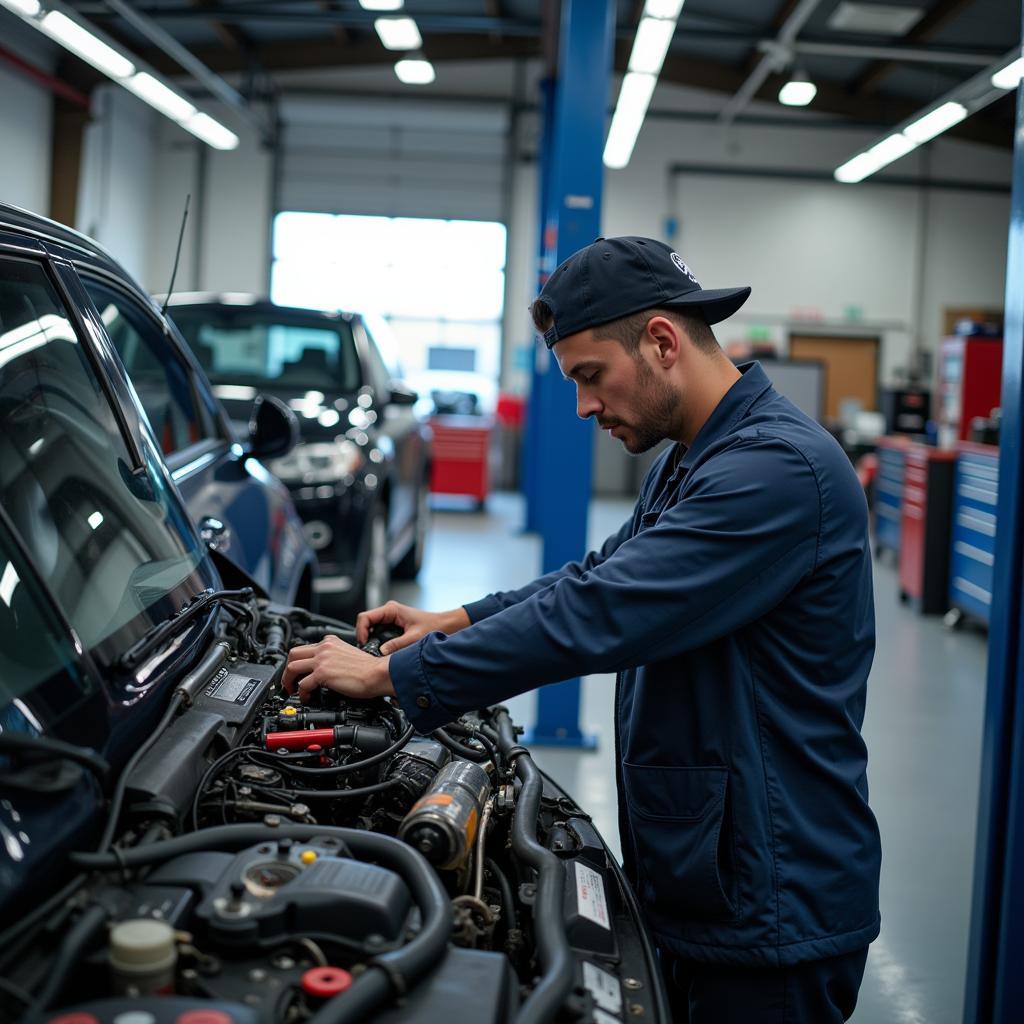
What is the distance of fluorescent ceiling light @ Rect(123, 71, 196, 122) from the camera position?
908 cm

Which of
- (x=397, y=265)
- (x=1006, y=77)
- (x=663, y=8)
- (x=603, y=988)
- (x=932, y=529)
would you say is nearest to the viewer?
(x=603, y=988)

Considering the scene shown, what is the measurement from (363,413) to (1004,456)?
383 centimetres

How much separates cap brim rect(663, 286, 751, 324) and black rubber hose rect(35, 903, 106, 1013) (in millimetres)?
1014

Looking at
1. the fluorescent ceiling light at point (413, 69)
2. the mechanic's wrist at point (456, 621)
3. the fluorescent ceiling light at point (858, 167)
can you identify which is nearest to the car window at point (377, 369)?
the mechanic's wrist at point (456, 621)

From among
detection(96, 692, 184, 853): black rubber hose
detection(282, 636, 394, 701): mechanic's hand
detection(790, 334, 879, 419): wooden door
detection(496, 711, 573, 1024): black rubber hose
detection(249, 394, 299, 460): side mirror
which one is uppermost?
detection(790, 334, 879, 419): wooden door

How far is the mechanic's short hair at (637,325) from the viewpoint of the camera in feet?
5.09

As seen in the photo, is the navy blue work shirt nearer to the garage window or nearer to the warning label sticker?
the warning label sticker

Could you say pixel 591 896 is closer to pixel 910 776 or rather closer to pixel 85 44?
pixel 910 776

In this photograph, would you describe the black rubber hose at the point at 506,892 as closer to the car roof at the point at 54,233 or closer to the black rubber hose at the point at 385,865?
the black rubber hose at the point at 385,865

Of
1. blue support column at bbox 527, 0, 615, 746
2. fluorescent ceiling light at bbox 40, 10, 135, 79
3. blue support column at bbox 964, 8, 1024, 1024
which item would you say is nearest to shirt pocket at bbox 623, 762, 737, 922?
blue support column at bbox 964, 8, 1024, 1024

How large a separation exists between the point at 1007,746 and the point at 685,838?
2.91ft

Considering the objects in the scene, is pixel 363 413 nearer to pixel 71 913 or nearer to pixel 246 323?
pixel 246 323

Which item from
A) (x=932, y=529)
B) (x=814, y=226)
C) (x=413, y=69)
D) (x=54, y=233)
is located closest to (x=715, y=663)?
(x=54, y=233)

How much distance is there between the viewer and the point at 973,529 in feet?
22.5
